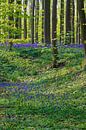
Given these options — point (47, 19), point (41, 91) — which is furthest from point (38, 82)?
point (47, 19)

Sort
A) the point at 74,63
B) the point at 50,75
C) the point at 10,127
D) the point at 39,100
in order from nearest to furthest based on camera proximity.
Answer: the point at 10,127 < the point at 39,100 < the point at 50,75 < the point at 74,63

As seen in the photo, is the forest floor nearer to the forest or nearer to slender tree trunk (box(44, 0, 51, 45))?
the forest

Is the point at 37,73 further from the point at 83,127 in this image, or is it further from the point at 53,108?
the point at 83,127

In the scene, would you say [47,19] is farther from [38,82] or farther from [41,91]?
[41,91]

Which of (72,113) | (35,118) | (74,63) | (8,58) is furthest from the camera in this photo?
(8,58)

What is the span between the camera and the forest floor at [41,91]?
11570 mm

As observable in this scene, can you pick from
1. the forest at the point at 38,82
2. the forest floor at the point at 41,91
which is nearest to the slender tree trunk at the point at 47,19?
the forest at the point at 38,82

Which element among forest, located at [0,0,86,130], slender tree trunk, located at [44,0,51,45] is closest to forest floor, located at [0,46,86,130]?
forest, located at [0,0,86,130]

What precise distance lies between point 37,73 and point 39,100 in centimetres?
995

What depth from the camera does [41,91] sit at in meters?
18.9

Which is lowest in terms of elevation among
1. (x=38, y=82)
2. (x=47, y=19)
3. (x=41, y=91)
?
(x=38, y=82)

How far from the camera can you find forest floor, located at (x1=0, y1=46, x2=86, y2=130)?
11.6 m

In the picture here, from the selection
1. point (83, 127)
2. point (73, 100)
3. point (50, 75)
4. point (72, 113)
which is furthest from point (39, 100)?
point (50, 75)

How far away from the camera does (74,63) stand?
2484 cm
